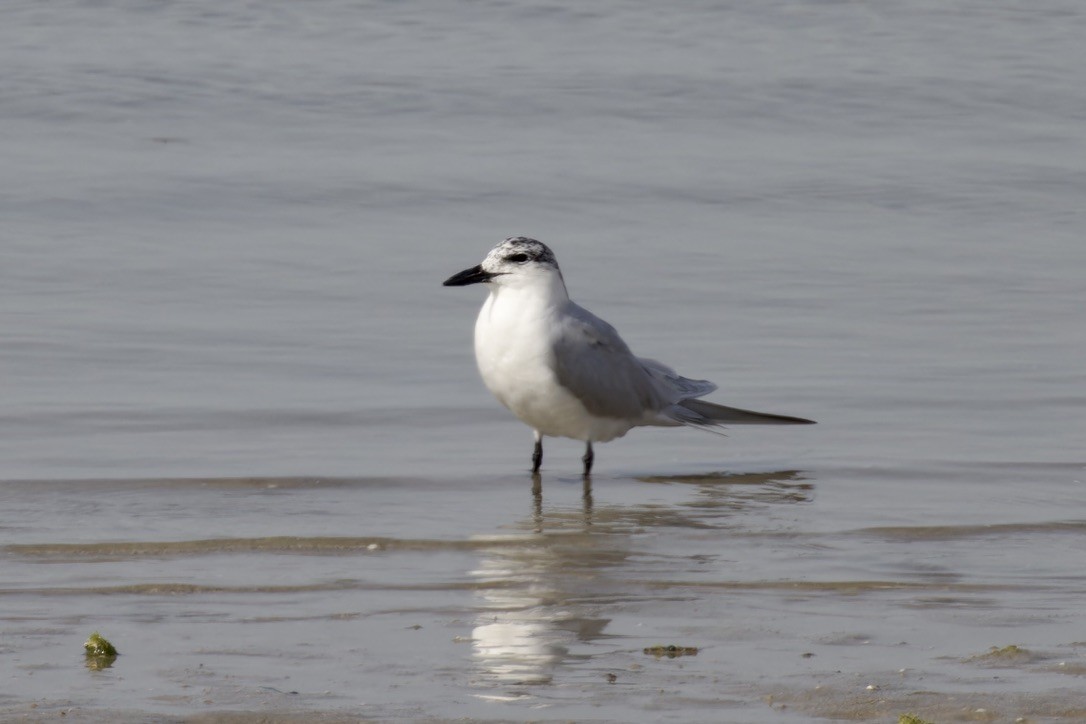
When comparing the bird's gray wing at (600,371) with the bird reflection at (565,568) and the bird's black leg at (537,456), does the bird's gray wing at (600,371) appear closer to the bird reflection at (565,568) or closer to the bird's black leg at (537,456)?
the bird's black leg at (537,456)

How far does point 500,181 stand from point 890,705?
10358 mm

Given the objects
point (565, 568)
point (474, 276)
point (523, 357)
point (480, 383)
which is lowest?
point (480, 383)

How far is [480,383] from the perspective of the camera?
958 centimetres

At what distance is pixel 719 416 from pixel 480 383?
59.6 inches

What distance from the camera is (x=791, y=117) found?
17.1 metres

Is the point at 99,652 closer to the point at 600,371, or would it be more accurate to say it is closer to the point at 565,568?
the point at 565,568

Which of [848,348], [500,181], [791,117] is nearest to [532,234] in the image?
[500,181]

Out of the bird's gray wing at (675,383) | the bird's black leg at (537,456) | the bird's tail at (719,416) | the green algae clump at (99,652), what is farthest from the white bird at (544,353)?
the green algae clump at (99,652)

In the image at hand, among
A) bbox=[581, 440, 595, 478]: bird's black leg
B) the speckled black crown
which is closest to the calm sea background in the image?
bbox=[581, 440, 595, 478]: bird's black leg

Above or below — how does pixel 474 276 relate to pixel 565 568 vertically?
above

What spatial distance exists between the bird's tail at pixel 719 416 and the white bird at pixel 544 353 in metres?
0.46

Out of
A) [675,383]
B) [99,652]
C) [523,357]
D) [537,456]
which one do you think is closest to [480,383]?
[675,383]

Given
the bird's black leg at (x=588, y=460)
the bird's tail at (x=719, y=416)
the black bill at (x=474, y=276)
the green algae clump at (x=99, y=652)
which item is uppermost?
the black bill at (x=474, y=276)

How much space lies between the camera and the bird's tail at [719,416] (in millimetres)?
8578
